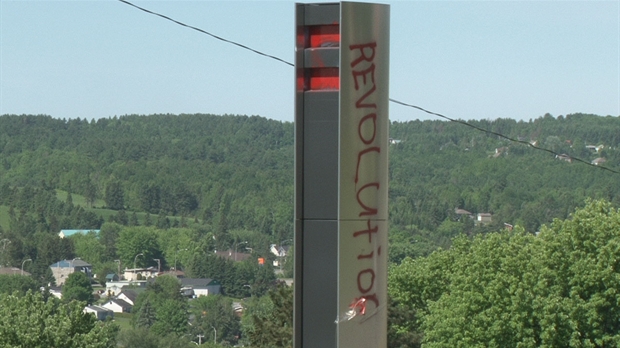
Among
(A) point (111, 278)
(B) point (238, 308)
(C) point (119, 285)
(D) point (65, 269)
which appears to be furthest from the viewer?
(A) point (111, 278)

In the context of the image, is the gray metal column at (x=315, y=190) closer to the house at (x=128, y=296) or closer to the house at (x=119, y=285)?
the house at (x=128, y=296)

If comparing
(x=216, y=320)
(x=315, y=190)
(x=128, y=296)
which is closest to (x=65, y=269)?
(x=128, y=296)

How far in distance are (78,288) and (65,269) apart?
3313cm

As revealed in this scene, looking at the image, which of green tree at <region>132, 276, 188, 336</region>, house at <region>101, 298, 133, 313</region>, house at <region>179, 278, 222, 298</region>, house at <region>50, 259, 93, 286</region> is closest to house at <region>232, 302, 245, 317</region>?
green tree at <region>132, 276, 188, 336</region>

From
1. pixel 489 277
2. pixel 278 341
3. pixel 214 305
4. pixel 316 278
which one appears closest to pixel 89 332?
pixel 278 341

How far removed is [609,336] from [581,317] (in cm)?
87

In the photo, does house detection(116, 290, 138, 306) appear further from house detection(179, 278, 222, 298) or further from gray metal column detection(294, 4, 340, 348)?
gray metal column detection(294, 4, 340, 348)

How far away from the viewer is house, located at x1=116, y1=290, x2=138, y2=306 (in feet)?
514

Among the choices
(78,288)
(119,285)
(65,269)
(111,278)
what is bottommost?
(111,278)

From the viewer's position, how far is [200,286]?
173000mm

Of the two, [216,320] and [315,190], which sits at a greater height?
[315,190]

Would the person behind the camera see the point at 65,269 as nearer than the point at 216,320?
No

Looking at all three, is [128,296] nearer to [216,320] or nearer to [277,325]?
[216,320]

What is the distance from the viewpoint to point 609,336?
30688mm
